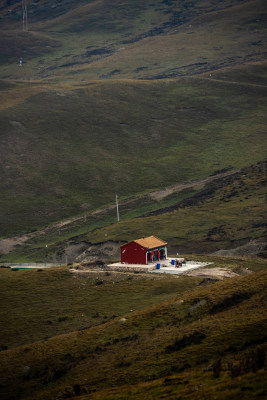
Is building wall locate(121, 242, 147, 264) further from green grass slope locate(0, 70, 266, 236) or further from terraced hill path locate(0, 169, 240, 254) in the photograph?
green grass slope locate(0, 70, 266, 236)

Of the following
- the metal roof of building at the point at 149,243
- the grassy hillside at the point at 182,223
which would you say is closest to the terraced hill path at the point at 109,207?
the grassy hillside at the point at 182,223

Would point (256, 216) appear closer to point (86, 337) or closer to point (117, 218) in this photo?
point (117, 218)

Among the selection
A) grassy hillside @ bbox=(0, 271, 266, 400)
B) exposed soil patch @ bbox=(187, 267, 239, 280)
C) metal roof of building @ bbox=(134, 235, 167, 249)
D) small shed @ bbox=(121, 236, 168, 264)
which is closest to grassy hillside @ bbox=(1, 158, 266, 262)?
metal roof of building @ bbox=(134, 235, 167, 249)

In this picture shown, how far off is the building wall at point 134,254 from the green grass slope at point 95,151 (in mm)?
60841

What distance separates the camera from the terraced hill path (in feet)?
412

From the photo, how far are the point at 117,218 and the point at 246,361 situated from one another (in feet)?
349

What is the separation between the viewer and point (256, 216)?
371ft

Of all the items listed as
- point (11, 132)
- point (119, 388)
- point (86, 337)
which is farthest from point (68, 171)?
point (119, 388)

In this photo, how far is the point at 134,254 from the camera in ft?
246

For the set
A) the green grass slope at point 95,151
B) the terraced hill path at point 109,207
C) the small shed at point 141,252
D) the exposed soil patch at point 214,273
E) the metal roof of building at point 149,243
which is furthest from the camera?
the green grass slope at point 95,151

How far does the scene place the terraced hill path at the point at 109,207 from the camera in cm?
12556

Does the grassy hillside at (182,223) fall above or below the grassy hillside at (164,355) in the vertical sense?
below

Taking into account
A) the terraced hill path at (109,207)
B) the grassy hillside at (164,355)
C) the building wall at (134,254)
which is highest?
the grassy hillside at (164,355)

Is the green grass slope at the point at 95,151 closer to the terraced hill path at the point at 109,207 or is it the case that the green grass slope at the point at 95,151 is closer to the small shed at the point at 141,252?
the terraced hill path at the point at 109,207
